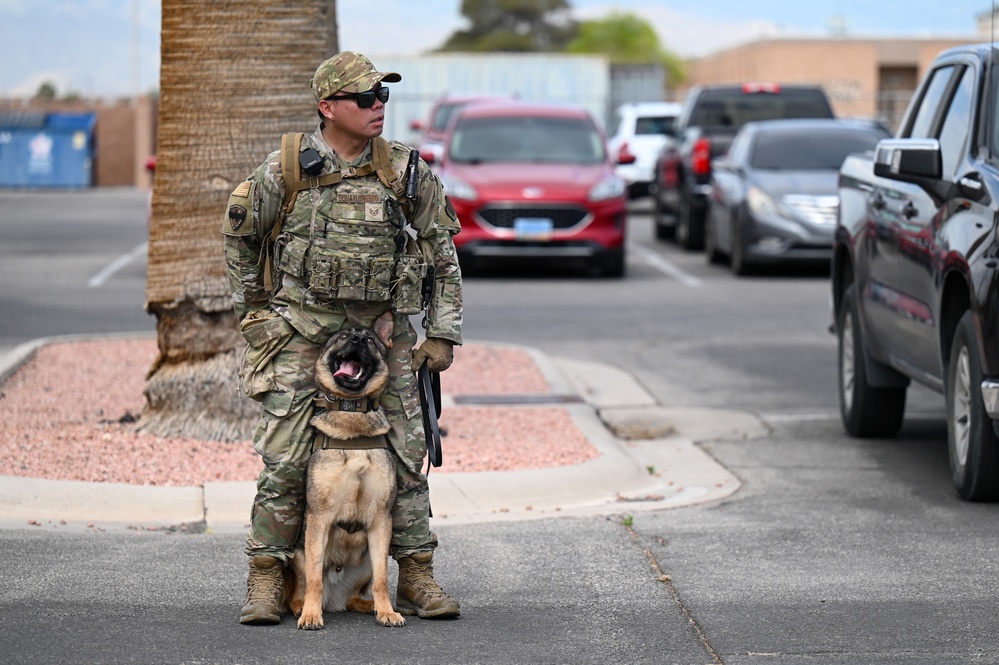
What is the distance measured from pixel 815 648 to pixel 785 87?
59.4 feet

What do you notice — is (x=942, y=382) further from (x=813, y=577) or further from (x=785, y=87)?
(x=785, y=87)

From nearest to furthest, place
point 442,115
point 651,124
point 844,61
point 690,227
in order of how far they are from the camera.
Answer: point 690,227
point 442,115
point 651,124
point 844,61

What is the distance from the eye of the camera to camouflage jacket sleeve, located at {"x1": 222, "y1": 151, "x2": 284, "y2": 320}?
5.37m

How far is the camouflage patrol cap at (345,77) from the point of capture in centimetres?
529

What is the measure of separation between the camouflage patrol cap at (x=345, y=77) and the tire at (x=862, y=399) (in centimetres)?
447

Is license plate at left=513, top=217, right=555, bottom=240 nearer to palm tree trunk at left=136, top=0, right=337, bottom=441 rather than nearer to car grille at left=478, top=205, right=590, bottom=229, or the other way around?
car grille at left=478, top=205, right=590, bottom=229

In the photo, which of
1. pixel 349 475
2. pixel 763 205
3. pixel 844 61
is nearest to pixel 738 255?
pixel 763 205

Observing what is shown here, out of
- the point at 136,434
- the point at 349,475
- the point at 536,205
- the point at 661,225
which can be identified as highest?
the point at 536,205

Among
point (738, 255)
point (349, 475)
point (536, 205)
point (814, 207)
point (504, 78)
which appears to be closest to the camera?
point (349, 475)

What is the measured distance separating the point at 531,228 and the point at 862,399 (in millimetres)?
8321

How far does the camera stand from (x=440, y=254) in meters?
5.52

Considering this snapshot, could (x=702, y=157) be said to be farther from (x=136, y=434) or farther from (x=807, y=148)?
(x=136, y=434)

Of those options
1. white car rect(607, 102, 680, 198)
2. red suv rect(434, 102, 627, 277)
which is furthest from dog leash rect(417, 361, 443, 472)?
white car rect(607, 102, 680, 198)

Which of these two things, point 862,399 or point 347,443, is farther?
point 862,399
